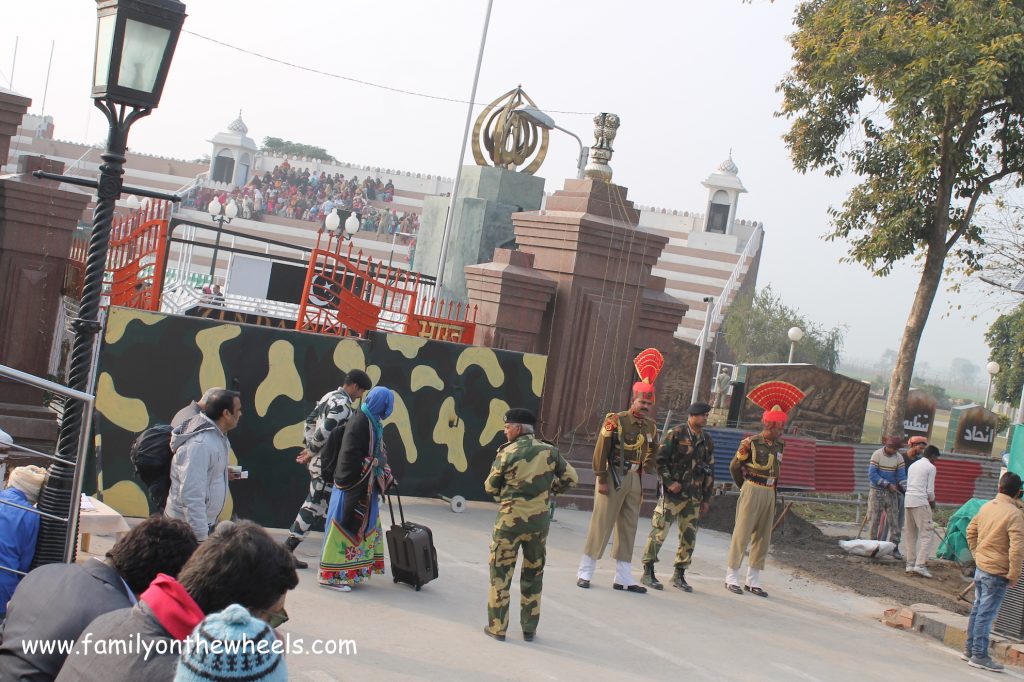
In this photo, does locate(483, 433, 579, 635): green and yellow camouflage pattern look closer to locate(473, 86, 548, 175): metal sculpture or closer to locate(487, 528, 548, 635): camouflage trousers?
locate(487, 528, 548, 635): camouflage trousers

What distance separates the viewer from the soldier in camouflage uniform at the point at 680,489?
9.80m

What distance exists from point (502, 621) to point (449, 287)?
10.4 meters

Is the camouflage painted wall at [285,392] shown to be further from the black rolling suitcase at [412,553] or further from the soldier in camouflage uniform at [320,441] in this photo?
the black rolling suitcase at [412,553]

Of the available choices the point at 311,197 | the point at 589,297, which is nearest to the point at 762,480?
the point at 589,297

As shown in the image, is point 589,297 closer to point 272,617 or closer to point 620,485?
point 620,485

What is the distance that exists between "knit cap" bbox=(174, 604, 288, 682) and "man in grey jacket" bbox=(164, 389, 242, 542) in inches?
145

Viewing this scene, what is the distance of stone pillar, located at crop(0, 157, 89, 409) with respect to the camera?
10711 millimetres

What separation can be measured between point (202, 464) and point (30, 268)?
228 inches

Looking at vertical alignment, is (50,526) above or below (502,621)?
above

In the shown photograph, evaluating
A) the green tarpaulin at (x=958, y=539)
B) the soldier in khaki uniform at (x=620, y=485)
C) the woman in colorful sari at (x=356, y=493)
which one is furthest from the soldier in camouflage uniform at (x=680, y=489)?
the green tarpaulin at (x=958, y=539)

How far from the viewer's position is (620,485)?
9.37m

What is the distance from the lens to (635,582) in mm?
9648

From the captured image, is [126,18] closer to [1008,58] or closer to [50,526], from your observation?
[50,526]

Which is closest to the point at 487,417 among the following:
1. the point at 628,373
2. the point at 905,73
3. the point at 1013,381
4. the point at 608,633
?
the point at 628,373
